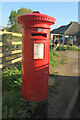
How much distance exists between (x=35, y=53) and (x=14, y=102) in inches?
51.7

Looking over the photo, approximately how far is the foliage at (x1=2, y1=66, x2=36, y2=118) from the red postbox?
0.74ft

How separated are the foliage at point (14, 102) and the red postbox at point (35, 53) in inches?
8.9

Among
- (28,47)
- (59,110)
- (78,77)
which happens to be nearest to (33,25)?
(28,47)

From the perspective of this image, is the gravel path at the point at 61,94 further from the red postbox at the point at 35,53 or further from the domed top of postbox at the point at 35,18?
the domed top of postbox at the point at 35,18

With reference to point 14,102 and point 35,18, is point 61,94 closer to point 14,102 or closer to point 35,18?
point 14,102

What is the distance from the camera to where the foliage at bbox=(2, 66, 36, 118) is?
8.23 feet

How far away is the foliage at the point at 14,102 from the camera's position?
8.23ft

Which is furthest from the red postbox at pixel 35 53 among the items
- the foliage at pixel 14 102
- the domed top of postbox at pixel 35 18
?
the foliage at pixel 14 102

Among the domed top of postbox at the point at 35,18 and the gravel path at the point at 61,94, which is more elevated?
the domed top of postbox at the point at 35,18

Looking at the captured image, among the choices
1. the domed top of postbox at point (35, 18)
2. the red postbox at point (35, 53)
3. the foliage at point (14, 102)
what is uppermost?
the domed top of postbox at point (35, 18)

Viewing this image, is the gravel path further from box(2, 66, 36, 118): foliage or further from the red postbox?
box(2, 66, 36, 118): foliage

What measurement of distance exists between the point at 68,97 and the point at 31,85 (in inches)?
42.9

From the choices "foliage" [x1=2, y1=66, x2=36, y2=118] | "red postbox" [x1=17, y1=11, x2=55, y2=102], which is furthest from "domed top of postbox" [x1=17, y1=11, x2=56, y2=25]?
"foliage" [x1=2, y1=66, x2=36, y2=118]

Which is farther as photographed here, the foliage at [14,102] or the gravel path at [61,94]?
the gravel path at [61,94]
